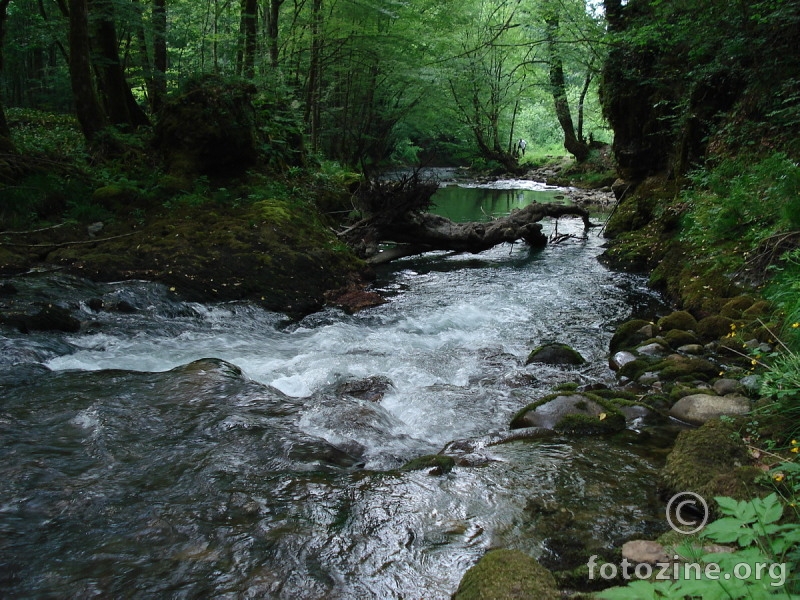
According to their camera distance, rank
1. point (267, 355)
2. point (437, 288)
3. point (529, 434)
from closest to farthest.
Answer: point (529, 434)
point (267, 355)
point (437, 288)

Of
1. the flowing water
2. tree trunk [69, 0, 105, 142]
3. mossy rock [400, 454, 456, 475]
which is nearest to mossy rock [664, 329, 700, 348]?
the flowing water

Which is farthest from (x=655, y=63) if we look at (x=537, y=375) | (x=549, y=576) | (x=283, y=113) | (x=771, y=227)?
(x=549, y=576)

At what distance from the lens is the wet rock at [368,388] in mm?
5379

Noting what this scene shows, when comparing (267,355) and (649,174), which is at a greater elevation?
(649,174)

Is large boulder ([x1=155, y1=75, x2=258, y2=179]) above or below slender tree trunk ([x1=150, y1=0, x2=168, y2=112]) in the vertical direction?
below

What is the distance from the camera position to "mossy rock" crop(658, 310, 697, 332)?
6829 mm

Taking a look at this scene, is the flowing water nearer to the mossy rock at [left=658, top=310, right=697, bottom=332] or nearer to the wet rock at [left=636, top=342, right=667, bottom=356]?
the wet rock at [left=636, top=342, right=667, bottom=356]

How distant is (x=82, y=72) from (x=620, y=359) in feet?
32.9

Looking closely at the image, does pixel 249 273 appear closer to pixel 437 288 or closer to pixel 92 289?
pixel 92 289

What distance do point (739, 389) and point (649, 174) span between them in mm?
11715

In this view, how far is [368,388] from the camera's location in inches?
217

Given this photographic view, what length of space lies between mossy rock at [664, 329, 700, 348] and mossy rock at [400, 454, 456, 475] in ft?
12.9

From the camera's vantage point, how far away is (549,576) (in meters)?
2.38

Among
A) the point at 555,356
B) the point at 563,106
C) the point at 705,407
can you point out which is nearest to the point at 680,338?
the point at 555,356
